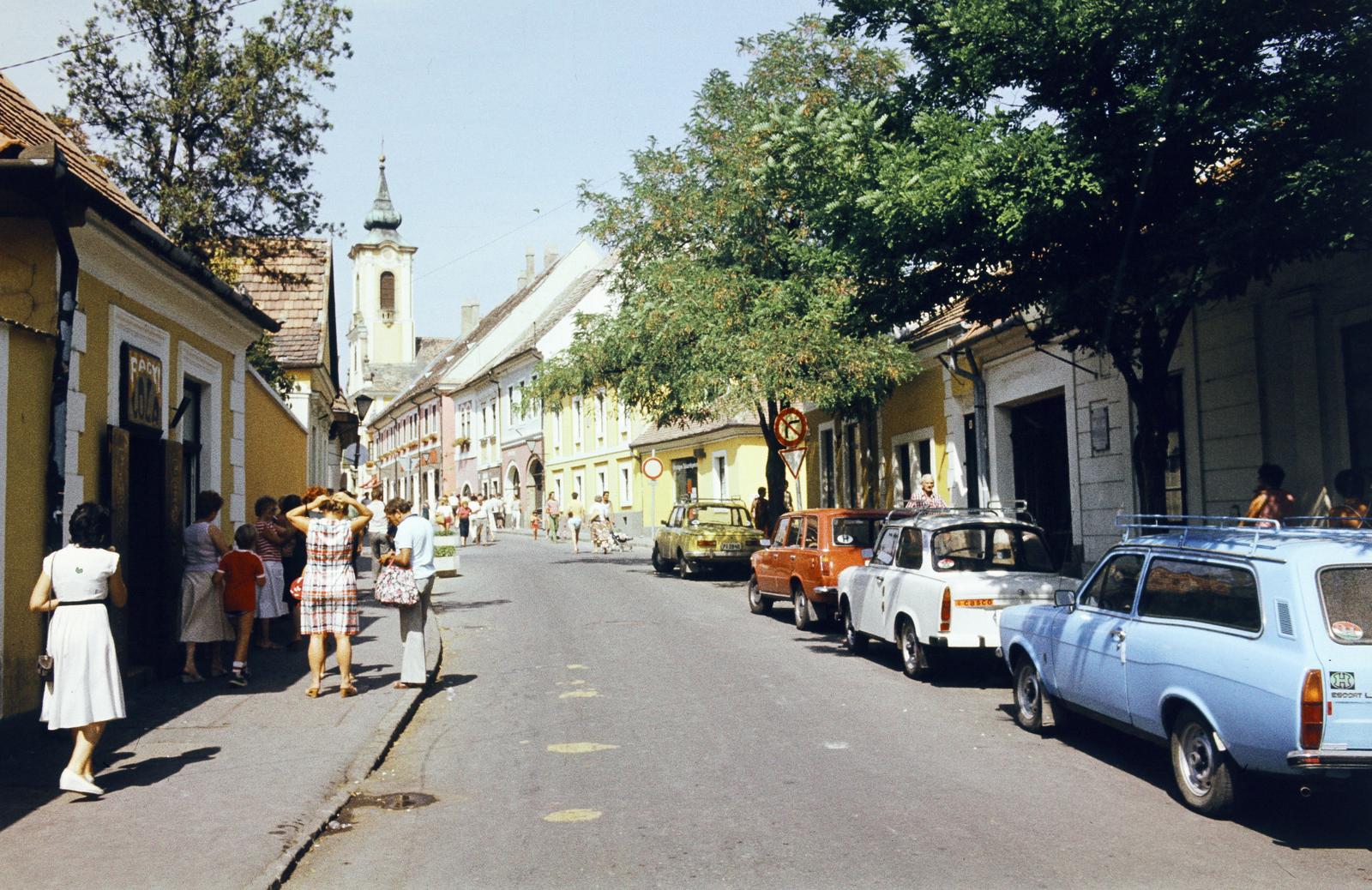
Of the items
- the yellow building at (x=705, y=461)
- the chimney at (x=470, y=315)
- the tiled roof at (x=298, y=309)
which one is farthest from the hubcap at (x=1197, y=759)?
the chimney at (x=470, y=315)

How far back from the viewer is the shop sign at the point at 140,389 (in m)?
10.7

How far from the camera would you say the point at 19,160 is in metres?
8.12

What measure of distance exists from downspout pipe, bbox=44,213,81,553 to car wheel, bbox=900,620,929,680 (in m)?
7.22

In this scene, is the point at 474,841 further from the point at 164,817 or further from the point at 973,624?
the point at 973,624

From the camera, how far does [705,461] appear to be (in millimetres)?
39562

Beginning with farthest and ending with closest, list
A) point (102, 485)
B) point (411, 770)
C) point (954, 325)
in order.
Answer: point (954, 325) < point (102, 485) < point (411, 770)

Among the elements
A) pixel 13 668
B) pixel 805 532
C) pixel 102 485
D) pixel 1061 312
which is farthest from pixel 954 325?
pixel 13 668

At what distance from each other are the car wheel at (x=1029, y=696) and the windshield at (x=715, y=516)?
1626 centimetres

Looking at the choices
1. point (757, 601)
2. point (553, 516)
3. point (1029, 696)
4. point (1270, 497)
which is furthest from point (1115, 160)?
point (553, 516)

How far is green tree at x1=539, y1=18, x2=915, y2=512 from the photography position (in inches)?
838

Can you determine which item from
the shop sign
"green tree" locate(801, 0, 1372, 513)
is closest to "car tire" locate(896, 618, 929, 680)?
"green tree" locate(801, 0, 1372, 513)

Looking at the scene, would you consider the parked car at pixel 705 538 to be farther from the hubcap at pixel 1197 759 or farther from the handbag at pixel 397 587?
the hubcap at pixel 1197 759

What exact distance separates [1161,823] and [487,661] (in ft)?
27.6

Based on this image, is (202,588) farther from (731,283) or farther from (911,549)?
(731,283)
